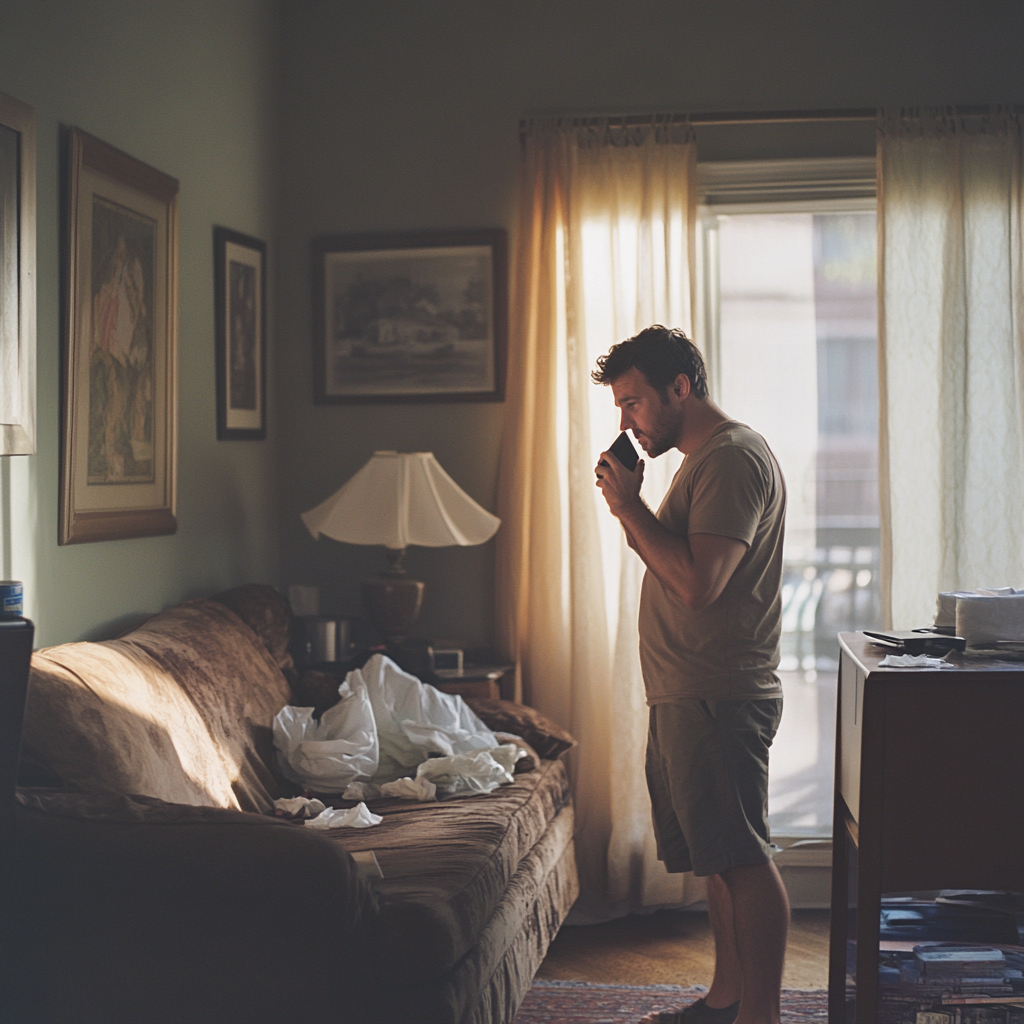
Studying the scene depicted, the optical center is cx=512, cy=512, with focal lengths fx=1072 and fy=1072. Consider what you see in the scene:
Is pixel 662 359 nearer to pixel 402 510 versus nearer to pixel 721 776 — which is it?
pixel 721 776

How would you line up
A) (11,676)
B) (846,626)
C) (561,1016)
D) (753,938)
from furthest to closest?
(846,626)
(561,1016)
(753,938)
(11,676)

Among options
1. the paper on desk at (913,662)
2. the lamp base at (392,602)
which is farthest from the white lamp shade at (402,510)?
the paper on desk at (913,662)

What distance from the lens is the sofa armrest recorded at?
1670mm

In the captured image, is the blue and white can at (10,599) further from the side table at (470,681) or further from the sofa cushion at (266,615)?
the side table at (470,681)

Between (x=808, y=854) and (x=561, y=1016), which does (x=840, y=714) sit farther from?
(x=808, y=854)

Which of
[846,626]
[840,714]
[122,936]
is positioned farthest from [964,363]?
[122,936]

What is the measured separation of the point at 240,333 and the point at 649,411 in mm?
1647

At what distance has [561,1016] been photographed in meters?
2.73

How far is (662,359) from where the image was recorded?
7.79 ft

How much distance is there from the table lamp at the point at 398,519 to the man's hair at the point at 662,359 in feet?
3.62

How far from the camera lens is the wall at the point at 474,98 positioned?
3.58 metres

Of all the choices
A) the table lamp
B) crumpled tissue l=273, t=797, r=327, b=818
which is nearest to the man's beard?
the table lamp

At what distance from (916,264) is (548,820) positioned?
213cm

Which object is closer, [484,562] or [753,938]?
[753,938]
